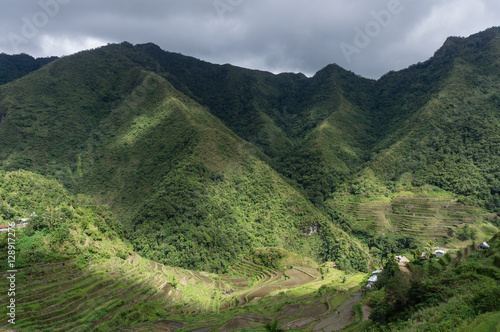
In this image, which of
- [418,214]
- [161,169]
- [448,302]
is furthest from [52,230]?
[418,214]

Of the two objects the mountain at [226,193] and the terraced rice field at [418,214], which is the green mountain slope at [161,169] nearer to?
the mountain at [226,193]

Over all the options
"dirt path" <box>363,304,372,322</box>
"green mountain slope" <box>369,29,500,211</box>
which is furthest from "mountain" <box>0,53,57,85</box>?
"dirt path" <box>363,304,372,322</box>

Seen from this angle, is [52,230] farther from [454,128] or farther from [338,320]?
[454,128]

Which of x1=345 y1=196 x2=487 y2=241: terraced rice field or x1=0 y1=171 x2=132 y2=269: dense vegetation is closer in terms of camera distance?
x1=0 y1=171 x2=132 y2=269: dense vegetation

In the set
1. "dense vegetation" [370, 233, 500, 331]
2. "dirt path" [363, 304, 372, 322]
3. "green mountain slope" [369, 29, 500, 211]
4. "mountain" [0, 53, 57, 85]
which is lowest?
"dirt path" [363, 304, 372, 322]

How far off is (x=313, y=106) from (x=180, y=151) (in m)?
105

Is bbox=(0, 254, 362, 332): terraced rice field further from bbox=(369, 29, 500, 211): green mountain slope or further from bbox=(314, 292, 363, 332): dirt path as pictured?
bbox=(369, 29, 500, 211): green mountain slope

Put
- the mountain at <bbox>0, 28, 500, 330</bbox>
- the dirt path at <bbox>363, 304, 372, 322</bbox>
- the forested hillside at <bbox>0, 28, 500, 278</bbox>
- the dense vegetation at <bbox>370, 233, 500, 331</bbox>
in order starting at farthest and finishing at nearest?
the forested hillside at <bbox>0, 28, 500, 278</bbox> < the mountain at <bbox>0, 28, 500, 330</bbox> < the dirt path at <bbox>363, 304, 372, 322</bbox> < the dense vegetation at <bbox>370, 233, 500, 331</bbox>

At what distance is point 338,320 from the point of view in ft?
81.6

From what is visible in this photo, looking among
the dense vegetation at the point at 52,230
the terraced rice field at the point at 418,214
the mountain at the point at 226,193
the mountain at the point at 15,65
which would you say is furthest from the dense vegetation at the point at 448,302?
the mountain at the point at 15,65

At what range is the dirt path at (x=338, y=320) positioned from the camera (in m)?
23.5

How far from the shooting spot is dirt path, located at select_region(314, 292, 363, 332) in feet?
77.0

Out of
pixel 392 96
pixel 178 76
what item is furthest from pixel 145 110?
pixel 392 96

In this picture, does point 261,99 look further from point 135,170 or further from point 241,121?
point 135,170
